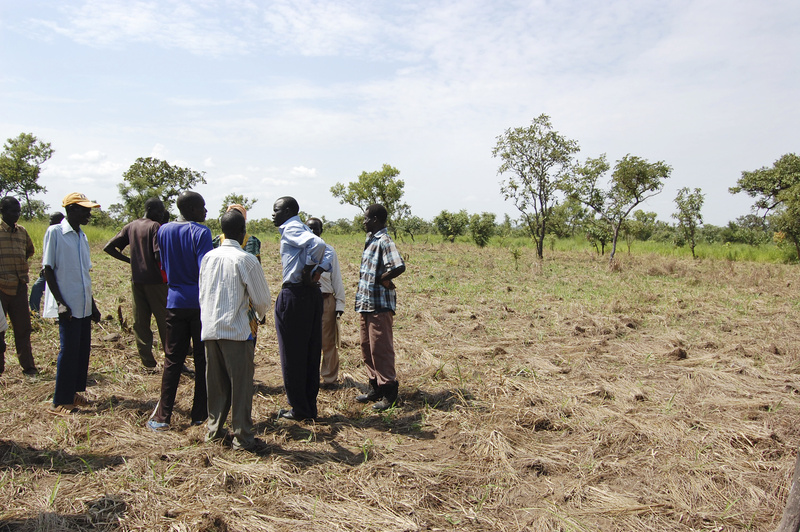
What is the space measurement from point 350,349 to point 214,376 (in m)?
2.93

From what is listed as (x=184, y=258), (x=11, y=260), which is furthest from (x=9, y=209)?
(x=184, y=258)

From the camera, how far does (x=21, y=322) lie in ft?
15.4

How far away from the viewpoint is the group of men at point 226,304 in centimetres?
318

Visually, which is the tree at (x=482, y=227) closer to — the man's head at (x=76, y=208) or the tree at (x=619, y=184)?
the tree at (x=619, y=184)

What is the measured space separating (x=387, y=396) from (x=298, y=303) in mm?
1191

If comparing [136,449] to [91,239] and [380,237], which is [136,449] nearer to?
[380,237]

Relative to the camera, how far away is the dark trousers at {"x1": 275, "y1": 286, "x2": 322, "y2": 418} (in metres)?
3.63

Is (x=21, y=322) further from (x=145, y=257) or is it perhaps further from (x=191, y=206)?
(x=191, y=206)

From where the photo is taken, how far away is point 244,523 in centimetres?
250

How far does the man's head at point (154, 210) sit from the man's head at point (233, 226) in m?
1.76

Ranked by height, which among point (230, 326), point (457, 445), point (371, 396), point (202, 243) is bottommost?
point (457, 445)

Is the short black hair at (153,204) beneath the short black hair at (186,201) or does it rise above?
above

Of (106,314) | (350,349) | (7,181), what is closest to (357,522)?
(350,349)

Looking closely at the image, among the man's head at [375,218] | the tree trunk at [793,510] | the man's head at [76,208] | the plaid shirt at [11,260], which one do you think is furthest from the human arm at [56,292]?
the tree trunk at [793,510]
